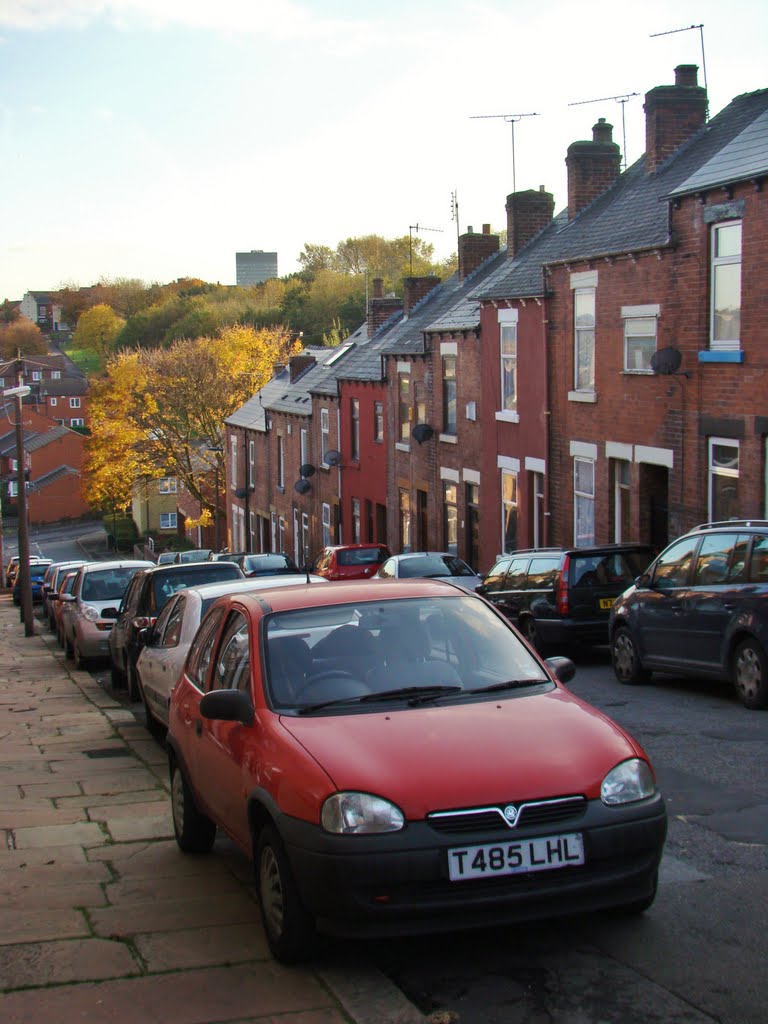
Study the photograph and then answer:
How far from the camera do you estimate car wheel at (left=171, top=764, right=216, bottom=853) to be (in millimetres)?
7312

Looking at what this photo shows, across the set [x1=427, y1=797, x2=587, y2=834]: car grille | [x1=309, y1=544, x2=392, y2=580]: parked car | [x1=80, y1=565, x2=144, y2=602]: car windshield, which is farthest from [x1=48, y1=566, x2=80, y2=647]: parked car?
[x1=427, y1=797, x2=587, y2=834]: car grille

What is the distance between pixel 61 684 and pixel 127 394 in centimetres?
4816

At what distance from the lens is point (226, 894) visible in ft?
21.8

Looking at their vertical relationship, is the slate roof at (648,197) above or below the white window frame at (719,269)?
above

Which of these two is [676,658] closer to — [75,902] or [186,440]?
[75,902]

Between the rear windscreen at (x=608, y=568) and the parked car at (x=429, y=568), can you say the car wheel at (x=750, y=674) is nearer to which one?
the rear windscreen at (x=608, y=568)

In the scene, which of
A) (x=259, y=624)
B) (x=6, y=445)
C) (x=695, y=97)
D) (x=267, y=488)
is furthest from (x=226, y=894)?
(x=6, y=445)

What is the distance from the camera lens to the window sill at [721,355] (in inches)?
717

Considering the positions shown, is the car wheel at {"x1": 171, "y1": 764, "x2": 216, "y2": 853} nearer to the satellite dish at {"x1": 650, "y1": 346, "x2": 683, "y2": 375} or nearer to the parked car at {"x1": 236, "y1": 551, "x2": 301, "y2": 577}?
the satellite dish at {"x1": 650, "y1": 346, "x2": 683, "y2": 375}

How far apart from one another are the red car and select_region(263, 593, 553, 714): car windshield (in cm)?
1

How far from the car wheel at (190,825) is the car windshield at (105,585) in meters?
13.7

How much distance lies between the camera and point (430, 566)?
23.7m

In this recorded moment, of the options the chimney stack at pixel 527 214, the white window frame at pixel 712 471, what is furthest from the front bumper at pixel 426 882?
the chimney stack at pixel 527 214

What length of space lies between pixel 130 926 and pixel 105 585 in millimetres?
15919
